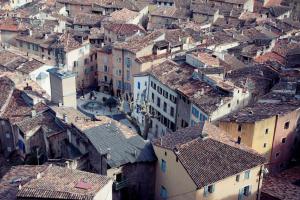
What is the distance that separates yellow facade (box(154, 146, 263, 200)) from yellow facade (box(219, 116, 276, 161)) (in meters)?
8.17

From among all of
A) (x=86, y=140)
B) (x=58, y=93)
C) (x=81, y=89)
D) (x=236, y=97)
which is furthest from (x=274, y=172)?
(x=81, y=89)

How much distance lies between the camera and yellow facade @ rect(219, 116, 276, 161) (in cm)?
5191

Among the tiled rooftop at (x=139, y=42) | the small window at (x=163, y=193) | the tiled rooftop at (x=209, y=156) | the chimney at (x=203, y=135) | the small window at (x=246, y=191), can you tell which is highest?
the tiled rooftop at (x=139, y=42)

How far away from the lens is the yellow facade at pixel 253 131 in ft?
170

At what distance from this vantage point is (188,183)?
41.7 meters

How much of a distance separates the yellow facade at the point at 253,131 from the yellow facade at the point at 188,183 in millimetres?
8175

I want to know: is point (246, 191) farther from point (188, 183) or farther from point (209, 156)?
point (188, 183)

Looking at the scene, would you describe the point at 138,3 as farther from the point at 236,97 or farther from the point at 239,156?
the point at 239,156

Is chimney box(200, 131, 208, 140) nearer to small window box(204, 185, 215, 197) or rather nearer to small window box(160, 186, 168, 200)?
small window box(204, 185, 215, 197)

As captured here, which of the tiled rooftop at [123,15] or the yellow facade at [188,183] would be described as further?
the tiled rooftop at [123,15]

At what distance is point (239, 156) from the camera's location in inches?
1708

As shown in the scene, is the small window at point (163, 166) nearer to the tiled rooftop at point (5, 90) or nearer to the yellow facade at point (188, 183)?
the yellow facade at point (188, 183)

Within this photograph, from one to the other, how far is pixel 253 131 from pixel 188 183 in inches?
529

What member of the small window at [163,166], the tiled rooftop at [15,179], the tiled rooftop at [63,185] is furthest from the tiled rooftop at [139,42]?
the tiled rooftop at [63,185]
